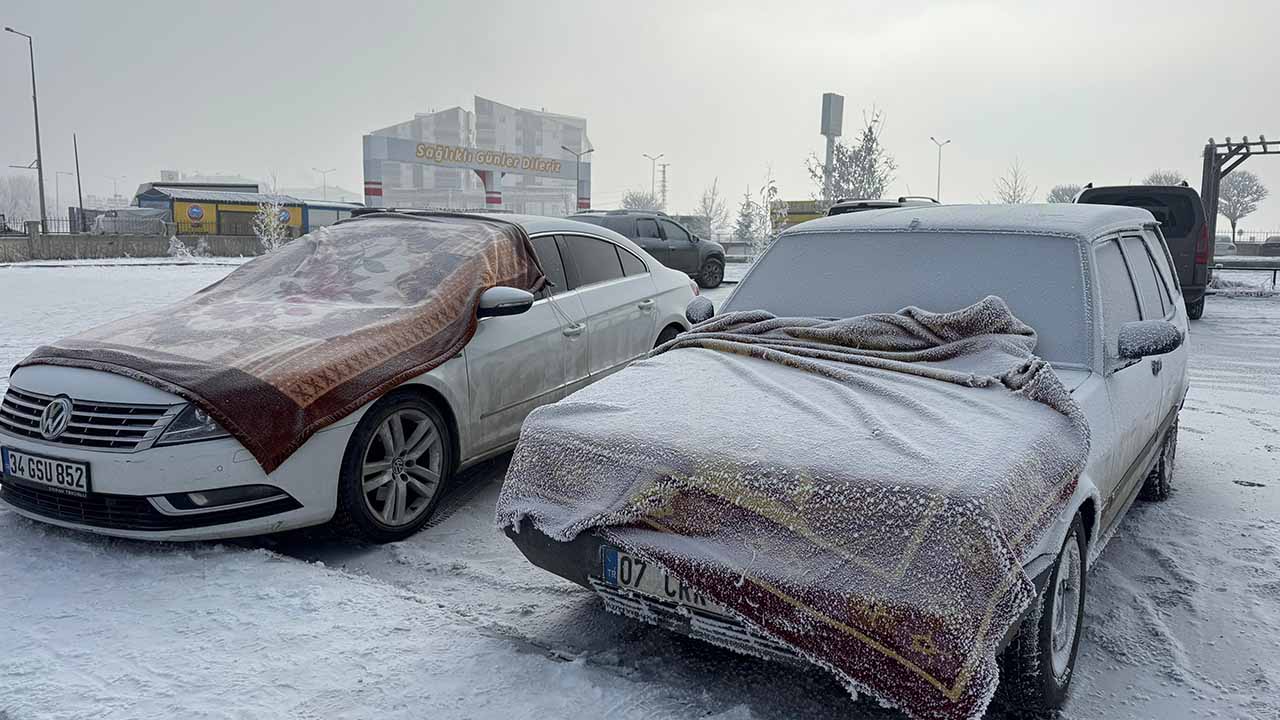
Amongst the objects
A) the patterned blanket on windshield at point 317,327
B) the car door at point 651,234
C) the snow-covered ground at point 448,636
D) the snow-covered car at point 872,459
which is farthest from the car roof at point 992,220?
the car door at point 651,234

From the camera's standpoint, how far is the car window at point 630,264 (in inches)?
253

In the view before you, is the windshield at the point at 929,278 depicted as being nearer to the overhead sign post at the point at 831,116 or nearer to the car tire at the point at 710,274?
the car tire at the point at 710,274

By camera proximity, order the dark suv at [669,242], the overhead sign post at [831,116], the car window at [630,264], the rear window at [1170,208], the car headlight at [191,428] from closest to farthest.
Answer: the car headlight at [191,428], the car window at [630,264], the rear window at [1170,208], the dark suv at [669,242], the overhead sign post at [831,116]

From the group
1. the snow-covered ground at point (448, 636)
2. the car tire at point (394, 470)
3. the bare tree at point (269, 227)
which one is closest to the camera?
the snow-covered ground at point (448, 636)

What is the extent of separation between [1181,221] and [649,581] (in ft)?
45.9

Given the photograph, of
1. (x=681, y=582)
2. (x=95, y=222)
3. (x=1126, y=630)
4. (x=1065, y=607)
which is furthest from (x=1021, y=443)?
(x=95, y=222)

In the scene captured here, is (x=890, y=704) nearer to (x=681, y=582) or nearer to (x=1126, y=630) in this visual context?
(x=681, y=582)

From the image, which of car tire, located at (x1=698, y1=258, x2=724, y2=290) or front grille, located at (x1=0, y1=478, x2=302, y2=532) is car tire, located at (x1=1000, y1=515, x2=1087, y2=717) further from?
car tire, located at (x1=698, y1=258, x2=724, y2=290)

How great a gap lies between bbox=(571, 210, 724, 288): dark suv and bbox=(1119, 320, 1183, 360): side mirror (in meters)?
15.0

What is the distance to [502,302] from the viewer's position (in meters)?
4.85

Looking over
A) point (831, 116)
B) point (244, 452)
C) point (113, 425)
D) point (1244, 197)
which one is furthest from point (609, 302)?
point (1244, 197)

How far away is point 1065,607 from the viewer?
2.95 meters

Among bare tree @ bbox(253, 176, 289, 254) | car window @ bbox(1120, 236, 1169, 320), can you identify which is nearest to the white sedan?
car window @ bbox(1120, 236, 1169, 320)

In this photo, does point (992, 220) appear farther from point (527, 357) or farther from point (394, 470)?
point (394, 470)
